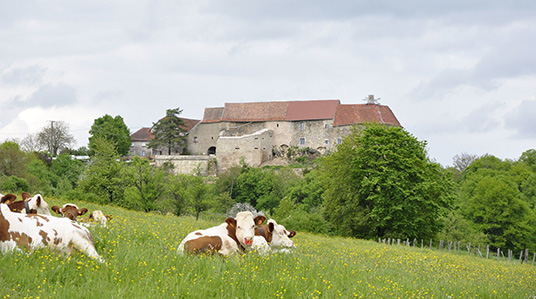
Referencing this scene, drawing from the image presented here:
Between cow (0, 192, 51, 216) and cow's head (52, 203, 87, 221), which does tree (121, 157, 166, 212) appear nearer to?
cow's head (52, 203, 87, 221)

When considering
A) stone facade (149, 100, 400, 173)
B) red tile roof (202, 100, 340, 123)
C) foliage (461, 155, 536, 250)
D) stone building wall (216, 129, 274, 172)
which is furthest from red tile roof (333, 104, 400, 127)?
foliage (461, 155, 536, 250)

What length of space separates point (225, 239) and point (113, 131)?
312ft

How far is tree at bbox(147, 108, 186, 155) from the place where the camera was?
322 ft

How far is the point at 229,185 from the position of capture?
275ft

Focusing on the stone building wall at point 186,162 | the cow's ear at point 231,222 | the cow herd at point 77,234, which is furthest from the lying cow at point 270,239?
the stone building wall at point 186,162

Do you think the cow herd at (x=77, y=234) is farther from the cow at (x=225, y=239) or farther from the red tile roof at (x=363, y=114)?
the red tile roof at (x=363, y=114)

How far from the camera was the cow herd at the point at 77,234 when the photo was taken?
26.0 feet

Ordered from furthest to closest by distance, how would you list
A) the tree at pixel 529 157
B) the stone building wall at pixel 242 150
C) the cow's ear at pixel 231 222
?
the stone building wall at pixel 242 150 → the tree at pixel 529 157 → the cow's ear at pixel 231 222

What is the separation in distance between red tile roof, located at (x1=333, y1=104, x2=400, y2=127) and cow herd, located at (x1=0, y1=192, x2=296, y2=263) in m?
79.3

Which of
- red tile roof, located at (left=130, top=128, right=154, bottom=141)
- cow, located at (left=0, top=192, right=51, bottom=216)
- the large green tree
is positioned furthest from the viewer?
red tile roof, located at (left=130, top=128, right=154, bottom=141)

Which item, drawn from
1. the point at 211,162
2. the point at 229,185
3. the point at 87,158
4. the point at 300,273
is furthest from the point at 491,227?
the point at 87,158

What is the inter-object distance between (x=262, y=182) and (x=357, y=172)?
129 feet

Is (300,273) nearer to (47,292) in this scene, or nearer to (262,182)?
(47,292)

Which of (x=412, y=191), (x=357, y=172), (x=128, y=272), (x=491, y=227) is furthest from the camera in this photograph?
(x=491, y=227)
